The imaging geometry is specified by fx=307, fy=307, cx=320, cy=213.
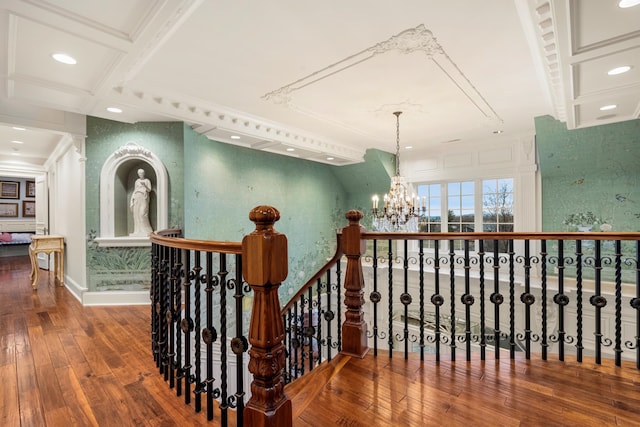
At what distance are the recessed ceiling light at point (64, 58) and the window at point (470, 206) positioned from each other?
4678 mm

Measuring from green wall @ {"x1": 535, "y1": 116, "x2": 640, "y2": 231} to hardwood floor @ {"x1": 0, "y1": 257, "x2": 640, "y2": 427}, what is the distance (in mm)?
3422

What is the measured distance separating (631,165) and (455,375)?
4464 millimetres

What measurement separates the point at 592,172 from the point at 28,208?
1319cm

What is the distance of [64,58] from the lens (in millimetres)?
2457

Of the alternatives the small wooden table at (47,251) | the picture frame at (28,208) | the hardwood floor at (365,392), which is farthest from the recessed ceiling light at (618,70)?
the picture frame at (28,208)

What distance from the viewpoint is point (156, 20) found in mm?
2012

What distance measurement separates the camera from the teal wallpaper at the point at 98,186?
12.5 feet

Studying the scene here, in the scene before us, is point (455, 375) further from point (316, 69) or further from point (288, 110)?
point (288, 110)

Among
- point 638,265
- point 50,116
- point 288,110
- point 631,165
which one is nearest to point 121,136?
point 50,116

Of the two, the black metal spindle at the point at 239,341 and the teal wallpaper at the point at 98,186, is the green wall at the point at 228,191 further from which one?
the black metal spindle at the point at 239,341

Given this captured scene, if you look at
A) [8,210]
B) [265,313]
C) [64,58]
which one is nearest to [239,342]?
[265,313]

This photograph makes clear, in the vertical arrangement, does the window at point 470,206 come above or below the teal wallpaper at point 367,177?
below

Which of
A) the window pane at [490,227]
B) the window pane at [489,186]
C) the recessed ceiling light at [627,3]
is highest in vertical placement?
the recessed ceiling light at [627,3]

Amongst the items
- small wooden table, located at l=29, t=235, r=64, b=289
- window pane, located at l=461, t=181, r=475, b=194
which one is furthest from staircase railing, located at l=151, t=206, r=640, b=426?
small wooden table, located at l=29, t=235, r=64, b=289
